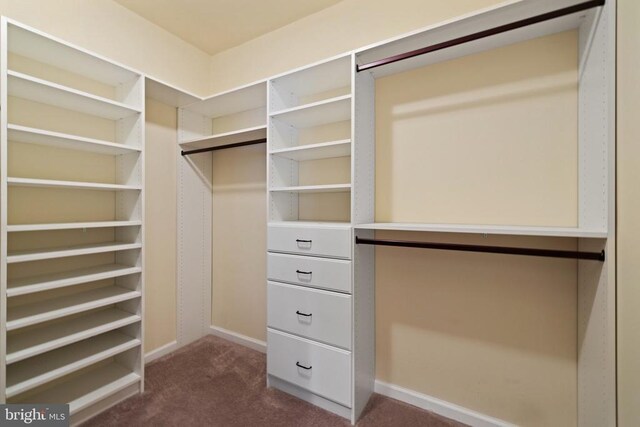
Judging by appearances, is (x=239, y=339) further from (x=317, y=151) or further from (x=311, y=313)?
(x=317, y=151)

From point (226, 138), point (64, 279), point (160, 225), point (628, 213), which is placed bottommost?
point (64, 279)

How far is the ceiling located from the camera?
6.79ft

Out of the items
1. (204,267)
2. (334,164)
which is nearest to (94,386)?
(204,267)

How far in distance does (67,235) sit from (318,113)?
183 centimetres

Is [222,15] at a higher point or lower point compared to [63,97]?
higher

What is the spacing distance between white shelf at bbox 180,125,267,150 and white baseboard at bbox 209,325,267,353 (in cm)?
176

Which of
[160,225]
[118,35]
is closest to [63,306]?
[160,225]

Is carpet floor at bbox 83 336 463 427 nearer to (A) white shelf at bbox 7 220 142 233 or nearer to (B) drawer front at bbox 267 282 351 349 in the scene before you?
(B) drawer front at bbox 267 282 351 349

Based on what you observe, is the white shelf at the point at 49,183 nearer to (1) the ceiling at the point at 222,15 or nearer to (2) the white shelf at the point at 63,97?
(2) the white shelf at the point at 63,97

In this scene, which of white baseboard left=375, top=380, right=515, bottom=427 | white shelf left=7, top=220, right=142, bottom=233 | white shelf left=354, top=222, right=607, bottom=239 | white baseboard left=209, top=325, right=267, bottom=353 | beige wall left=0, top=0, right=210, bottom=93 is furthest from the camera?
white baseboard left=209, top=325, right=267, bottom=353

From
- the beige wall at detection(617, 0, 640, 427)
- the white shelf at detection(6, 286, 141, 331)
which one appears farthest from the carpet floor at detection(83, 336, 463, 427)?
the beige wall at detection(617, 0, 640, 427)

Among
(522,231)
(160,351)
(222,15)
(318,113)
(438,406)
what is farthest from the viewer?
(160,351)

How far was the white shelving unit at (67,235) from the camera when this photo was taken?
56.8 inches

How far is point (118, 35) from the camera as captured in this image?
2.07m
